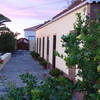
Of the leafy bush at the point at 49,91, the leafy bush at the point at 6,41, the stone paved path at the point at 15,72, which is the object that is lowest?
the stone paved path at the point at 15,72

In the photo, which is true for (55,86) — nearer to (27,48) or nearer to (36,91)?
(36,91)

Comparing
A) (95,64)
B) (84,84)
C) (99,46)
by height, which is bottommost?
(84,84)

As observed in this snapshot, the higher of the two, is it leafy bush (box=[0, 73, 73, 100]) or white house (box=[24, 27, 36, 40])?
white house (box=[24, 27, 36, 40])

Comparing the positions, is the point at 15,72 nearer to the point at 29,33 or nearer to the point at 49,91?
the point at 49,91

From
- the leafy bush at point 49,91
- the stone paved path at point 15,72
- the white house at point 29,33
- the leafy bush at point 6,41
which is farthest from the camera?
the white house at point 29,33

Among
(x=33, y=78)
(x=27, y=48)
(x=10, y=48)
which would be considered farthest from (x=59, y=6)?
(x=33, y=78)

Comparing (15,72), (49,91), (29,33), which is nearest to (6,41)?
(15,72)

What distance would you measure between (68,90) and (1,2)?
15121mm

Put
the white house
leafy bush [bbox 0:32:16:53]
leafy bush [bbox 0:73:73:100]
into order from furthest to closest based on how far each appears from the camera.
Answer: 1. the white house
2. leafy bush [bbox 0:32:16:53]
3. leafy bush [bbox 0:73:73:100]

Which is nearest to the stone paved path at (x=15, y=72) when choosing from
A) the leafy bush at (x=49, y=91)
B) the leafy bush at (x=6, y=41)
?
the leafy bush at (x=49, y=91)

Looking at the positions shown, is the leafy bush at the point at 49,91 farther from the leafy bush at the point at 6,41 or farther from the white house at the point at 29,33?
the white house at the point at 29,33

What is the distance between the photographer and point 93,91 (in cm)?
274

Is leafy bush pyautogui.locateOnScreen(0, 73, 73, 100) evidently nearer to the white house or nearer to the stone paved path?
the stone paved path

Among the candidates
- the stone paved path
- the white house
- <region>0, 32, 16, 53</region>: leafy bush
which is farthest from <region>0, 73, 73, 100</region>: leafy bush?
the white house
